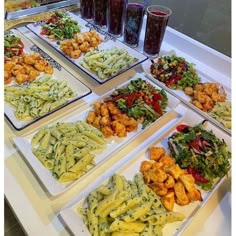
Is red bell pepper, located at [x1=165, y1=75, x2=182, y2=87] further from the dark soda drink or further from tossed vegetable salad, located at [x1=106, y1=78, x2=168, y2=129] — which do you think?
the dark soda drink

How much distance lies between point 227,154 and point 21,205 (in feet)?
2.24

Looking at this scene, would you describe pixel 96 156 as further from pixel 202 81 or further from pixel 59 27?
pixel 59 27

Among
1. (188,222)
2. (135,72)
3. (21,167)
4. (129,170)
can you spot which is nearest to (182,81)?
(135,72)

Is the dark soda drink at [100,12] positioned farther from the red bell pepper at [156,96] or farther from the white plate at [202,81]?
the red bell pepper at [156,96]

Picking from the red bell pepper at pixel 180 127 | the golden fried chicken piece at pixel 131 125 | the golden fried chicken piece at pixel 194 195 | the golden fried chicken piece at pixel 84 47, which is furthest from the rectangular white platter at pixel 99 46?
the golden fried chicken piece at pixel 194 195

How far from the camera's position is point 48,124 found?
1.00 meters

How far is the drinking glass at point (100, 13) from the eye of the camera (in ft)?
4.84

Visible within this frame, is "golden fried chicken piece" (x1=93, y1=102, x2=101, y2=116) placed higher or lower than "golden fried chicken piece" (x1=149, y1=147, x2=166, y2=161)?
higher

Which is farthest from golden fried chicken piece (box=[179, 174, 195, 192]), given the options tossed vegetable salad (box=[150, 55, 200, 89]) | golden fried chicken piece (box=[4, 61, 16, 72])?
golden fried chicken piece (box=[4, 61, 16, 72])

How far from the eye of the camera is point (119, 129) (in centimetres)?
97

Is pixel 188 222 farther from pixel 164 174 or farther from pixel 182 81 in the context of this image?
pixel 182 81

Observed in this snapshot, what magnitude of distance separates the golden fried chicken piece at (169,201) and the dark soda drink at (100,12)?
111 cm

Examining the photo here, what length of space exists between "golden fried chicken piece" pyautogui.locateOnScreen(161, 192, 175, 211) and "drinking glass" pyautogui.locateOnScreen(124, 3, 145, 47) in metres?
0.91

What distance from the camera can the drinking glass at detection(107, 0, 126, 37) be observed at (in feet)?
4.56
